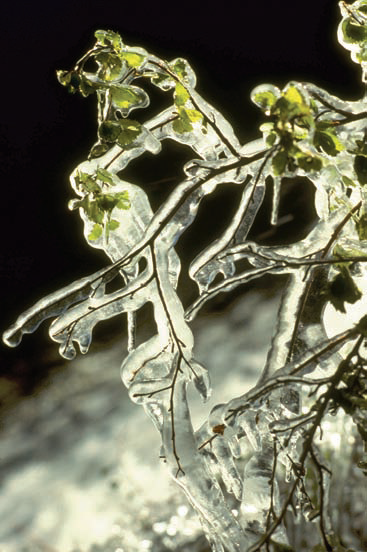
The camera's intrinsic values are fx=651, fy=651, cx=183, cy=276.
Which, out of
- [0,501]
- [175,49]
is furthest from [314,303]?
[0,501]

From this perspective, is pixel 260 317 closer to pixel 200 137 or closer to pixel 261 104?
pixel 200 137

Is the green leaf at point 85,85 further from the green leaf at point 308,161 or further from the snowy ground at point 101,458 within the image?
the snowy ground at point 101,458

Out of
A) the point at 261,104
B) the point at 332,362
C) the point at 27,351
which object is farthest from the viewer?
the point at 27,351

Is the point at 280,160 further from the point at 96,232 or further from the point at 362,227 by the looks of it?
the point at 96,232

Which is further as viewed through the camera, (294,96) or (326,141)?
(326,141)

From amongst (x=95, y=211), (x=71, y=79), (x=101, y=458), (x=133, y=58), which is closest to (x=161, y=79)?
(x=133, y=58)

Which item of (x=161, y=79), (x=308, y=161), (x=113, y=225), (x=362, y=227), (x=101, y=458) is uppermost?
(x=161, y=79)

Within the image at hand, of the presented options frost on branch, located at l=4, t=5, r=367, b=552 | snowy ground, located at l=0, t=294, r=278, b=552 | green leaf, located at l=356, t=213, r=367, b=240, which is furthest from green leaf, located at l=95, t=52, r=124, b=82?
snowy ground, located at l=0, t=294, r=278, b=552
